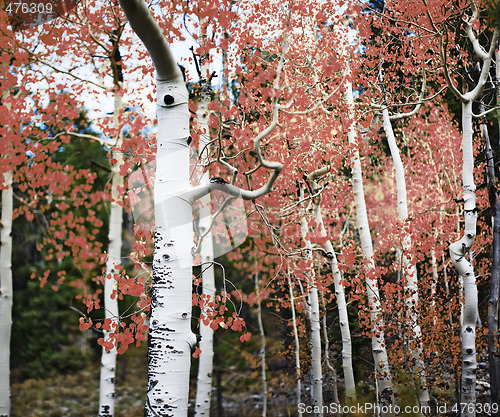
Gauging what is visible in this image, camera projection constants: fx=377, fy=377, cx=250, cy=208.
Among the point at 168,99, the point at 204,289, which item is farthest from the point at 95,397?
the point at 168,99

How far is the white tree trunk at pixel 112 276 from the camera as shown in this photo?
5801mm

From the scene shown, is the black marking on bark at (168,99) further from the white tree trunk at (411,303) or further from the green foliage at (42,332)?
the green foliage at (42,332)

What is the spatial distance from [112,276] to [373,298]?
467cm

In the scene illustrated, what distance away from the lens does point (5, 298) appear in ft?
22.6

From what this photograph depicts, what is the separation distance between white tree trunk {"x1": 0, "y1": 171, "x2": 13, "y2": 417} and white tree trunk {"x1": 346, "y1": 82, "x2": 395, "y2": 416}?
6.50 meters

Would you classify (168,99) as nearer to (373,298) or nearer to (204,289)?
(204,289)

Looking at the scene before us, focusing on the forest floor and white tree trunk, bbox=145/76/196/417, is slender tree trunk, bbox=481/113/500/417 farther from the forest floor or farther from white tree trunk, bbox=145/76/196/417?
the forest floor

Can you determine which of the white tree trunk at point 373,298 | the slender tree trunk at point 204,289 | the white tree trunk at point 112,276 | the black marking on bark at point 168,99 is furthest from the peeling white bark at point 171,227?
the white tree trunk at point 373,298

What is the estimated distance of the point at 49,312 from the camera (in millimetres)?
14547

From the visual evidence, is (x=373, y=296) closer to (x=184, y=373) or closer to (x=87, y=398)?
(x=184, y=373)

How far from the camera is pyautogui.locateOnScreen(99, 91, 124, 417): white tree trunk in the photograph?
580 centimetres

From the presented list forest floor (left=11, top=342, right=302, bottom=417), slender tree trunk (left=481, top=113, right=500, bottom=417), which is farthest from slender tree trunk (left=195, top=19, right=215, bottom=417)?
forest floor (left=11, top=342, right=302, bottom=417)

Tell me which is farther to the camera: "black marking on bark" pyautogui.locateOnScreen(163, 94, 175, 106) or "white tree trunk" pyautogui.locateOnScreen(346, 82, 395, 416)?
"white tree trunk" pyautogui.locateOnScreen(346, 82, 395, 416)

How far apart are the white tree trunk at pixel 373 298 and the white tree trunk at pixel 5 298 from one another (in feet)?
21.3
